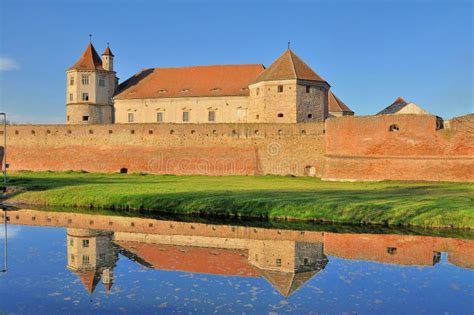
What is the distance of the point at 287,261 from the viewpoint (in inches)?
545

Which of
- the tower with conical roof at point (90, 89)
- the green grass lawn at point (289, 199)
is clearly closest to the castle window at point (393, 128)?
the green grass lawn at point (289, 199)

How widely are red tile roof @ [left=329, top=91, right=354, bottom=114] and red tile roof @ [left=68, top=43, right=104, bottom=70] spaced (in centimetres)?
2010

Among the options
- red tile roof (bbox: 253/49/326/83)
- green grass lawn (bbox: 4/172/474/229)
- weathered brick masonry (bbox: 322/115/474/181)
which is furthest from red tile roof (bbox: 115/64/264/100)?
green grass lawn (bbox: 4/172/474/229)

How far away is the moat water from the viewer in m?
10.1

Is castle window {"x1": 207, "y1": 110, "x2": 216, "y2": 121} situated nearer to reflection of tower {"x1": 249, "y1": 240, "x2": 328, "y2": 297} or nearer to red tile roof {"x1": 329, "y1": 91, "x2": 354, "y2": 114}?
red tile roof {"x1": 329, "y1": 91, "x2": 354, "y2": 114}

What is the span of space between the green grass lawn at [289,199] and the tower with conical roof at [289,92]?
1009 centimetres

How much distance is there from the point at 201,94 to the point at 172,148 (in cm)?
870

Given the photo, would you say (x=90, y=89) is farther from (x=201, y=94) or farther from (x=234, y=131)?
(x=234, y=131)

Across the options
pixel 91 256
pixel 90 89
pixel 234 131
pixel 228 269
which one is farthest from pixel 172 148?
pixel 228 269

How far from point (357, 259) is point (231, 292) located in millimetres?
4444

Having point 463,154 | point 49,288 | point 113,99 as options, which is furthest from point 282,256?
point 113,99

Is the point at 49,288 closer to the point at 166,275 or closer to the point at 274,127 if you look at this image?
the point at 166,275

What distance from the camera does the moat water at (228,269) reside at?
10.1 m

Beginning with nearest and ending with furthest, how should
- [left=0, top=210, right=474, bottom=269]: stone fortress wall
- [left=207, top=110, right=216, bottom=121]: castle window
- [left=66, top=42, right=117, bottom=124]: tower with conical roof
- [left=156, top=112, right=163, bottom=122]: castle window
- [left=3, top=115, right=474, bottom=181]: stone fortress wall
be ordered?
[left=0, top=210, right=474, bottom=269]: stone fortress wall < [left=3, top=115, right=474, bottom=181]: stone fortress wall < [left=207, top=110, right=216, bottom=121]: castle window < [left=156, top=112, right=163, bottom=122]: castle window < [left=66, top=42, right=117, bottom=124]: tower with conical roof
